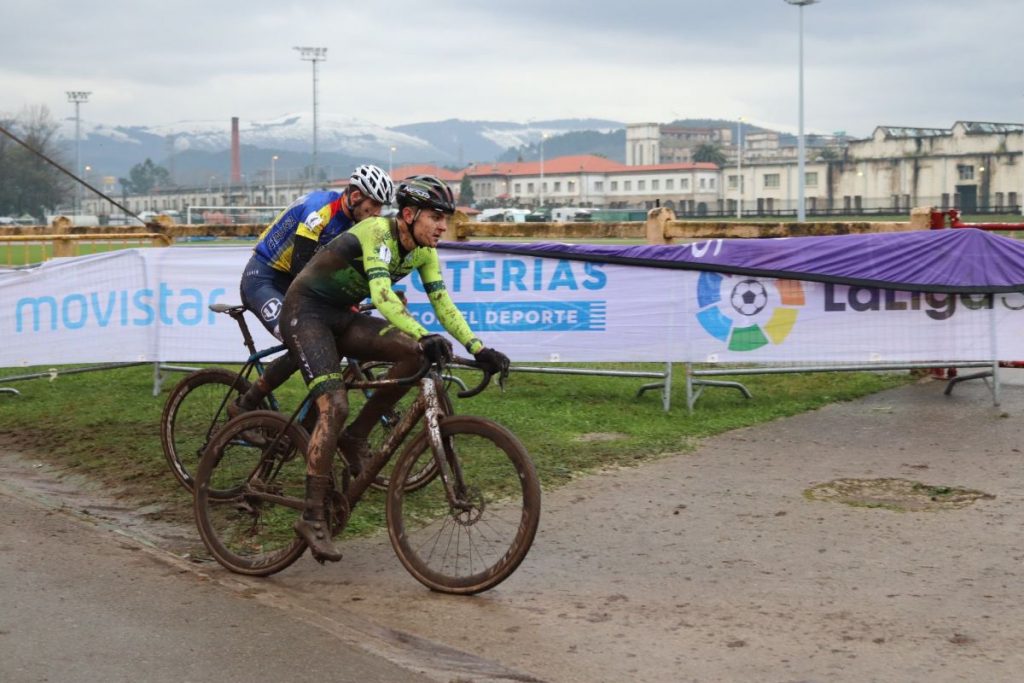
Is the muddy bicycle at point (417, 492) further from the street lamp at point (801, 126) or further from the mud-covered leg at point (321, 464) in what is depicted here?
the street lamp at point (801, 126)

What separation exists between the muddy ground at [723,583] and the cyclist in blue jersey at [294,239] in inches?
52.1

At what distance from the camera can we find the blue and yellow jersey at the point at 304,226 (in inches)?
302

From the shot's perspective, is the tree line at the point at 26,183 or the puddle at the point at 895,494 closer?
the puddle at the point at 895,494

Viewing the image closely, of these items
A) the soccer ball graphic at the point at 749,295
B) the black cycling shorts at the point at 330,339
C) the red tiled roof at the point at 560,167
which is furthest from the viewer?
the red tiled roof at the point at 560,167

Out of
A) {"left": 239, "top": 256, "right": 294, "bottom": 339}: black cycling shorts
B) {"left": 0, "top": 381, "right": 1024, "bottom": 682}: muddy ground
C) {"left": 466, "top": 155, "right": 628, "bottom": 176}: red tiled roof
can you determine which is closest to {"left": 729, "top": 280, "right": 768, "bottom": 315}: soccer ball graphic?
{"left": 0, "top": 381, "right": 1024, "bottom": 682}: muddy ground

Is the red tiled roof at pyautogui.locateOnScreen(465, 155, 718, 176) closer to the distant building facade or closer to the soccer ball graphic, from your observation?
the distant building facade

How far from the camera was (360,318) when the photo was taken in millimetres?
6512

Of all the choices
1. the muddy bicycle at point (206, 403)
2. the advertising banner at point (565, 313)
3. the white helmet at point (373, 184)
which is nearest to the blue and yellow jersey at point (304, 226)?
the white helmet at point (373, 184)

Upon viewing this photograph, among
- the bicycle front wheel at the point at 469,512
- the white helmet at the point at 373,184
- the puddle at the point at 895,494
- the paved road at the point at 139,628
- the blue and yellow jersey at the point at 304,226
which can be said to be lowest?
the paved road at the point at 139,628

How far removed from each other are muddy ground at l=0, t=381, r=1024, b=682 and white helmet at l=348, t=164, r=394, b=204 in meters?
2.06

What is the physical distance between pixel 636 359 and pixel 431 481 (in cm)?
477

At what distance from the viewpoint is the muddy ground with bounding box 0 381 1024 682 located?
5098mm

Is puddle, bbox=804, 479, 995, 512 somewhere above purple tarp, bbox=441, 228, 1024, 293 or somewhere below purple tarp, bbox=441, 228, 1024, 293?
below

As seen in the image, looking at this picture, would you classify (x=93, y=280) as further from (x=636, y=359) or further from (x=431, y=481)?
(x=431, y=481)
